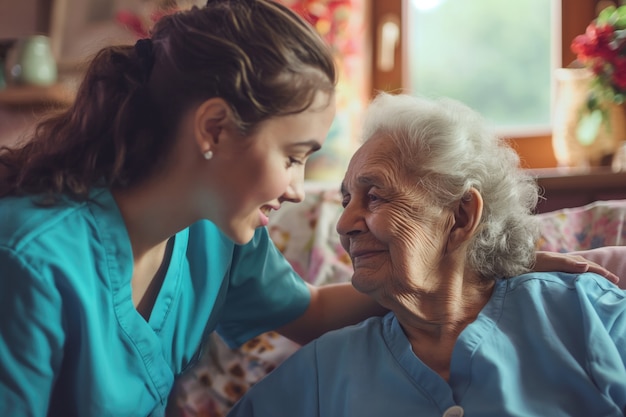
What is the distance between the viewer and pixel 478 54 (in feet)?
8.61

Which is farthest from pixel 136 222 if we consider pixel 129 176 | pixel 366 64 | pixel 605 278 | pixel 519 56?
pixel 519 56

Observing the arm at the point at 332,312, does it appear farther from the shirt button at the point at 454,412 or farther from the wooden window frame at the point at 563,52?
the wooden window frame at the point at 563,52

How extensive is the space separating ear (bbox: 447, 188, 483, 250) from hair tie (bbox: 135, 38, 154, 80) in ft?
1.96

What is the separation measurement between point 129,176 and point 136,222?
8cm

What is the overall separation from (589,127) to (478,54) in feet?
2.13

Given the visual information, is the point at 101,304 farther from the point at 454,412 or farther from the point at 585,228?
the point at 585,228

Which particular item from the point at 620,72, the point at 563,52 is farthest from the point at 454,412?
the point at 563,52

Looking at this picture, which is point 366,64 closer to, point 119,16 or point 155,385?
point 119,16

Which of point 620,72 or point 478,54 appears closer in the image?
point 620,72

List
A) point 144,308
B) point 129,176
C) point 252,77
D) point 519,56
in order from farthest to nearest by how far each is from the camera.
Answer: point 519,56 < point 144,308 < point 129,176 < point 252,77

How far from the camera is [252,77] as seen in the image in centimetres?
109

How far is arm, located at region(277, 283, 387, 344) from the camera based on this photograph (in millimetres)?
1521

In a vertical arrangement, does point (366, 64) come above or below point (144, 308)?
above

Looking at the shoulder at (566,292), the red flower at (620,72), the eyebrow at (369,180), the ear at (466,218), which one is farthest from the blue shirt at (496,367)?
the red flower at (620,72)
